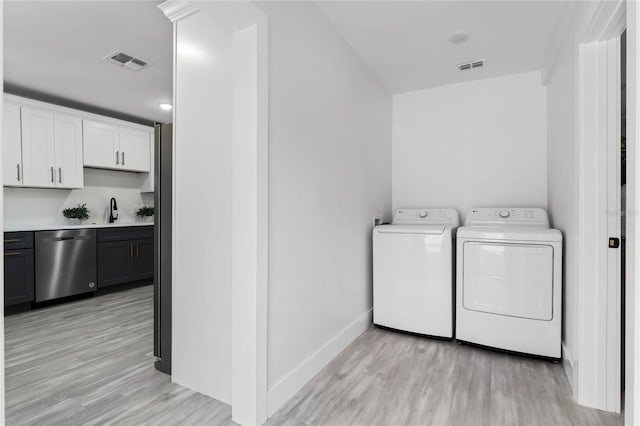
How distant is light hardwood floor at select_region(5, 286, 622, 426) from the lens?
175 cm

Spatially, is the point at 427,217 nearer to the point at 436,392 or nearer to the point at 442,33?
the point at 442,33

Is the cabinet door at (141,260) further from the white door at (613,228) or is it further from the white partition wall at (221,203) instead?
the white door at (613,228)

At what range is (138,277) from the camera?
4566 millimetres

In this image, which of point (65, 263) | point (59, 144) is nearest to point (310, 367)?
point (65, 263)

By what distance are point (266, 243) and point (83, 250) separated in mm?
3361

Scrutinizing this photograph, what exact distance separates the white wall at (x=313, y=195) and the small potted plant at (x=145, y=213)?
12.0 ft

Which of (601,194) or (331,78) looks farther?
(331,78)

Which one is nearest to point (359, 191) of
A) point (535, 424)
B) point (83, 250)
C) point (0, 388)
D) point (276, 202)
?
point (276, 202)

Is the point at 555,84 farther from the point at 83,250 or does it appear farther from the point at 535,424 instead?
the point at 83,250

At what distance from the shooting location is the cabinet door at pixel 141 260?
178 inches

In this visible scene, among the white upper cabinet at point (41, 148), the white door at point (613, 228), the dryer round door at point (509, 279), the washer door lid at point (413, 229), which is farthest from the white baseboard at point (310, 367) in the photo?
the white upper cabinet at point (41, 148)

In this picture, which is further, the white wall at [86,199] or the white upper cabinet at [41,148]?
the white wall at [86,199]

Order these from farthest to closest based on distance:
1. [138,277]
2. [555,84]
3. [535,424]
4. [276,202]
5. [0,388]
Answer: [138,277] → [555,84] → [276,202] → [535,424] → [0,388]

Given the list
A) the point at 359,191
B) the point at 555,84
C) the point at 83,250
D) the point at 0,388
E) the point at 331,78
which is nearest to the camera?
the point at 0,388
